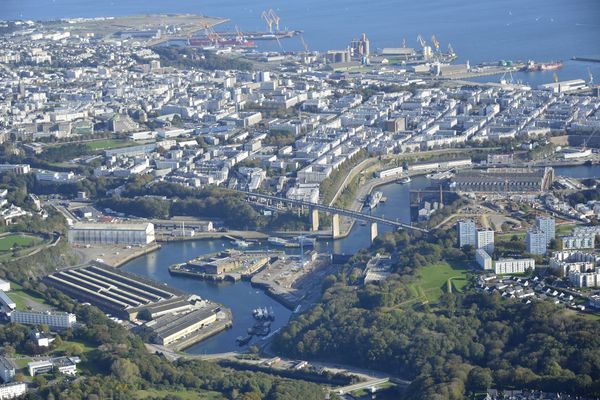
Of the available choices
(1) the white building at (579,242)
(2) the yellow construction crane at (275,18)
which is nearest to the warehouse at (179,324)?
(1) the white building at (579,242)

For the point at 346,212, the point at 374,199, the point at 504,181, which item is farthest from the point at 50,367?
the point at 504,181

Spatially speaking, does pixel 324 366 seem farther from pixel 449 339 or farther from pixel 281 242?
pixel 281 242

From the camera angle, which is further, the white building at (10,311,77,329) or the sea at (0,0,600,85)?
the sea at (0,0,600,85)

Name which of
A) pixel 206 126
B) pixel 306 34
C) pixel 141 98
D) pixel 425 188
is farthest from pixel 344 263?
pixel 306 34

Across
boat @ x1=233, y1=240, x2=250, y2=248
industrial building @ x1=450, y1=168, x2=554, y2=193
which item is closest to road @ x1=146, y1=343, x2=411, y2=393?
boat @ x1=233, y1=240, x2=250, y2=248

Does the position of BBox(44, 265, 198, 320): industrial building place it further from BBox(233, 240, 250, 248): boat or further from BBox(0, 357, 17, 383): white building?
BBox(0, 357, 17, 383): white building
